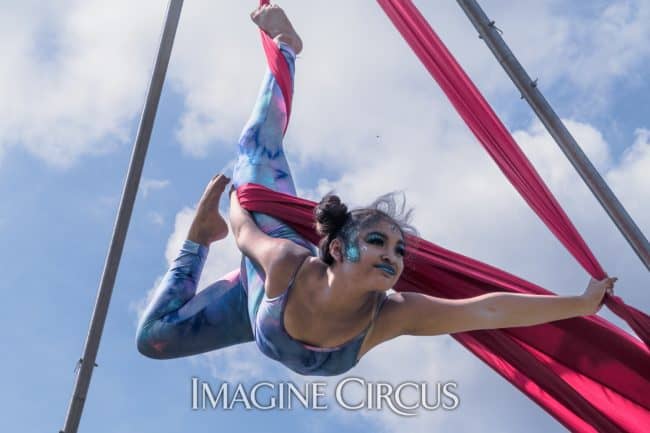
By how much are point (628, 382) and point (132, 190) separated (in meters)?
3.25

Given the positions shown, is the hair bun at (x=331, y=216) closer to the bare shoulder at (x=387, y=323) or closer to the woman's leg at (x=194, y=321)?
the bare shoulder at (x=387, y=323)

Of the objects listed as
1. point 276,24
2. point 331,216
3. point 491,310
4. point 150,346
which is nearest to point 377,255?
point 331,216

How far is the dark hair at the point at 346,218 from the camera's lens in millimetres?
6273

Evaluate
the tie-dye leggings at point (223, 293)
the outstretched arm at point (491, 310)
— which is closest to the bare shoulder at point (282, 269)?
the tie-dye leggings at point (223, 293)

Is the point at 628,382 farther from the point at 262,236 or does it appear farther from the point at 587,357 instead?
the point at 262,236

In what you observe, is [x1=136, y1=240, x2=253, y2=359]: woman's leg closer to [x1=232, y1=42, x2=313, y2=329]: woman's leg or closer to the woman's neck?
[x1=232, y1=42, x2=313, y2=329]: woman's leg

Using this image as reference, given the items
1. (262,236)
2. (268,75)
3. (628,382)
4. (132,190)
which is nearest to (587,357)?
(628,382)

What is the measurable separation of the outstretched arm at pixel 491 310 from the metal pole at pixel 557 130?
0.94 feet

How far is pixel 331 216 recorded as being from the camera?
635cm

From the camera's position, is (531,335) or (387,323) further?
(531,335)

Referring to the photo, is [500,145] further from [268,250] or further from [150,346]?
[150,346]

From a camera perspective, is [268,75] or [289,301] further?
[268,75]

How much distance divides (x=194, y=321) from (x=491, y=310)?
6.47ft

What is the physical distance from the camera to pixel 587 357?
6426 millimetres
